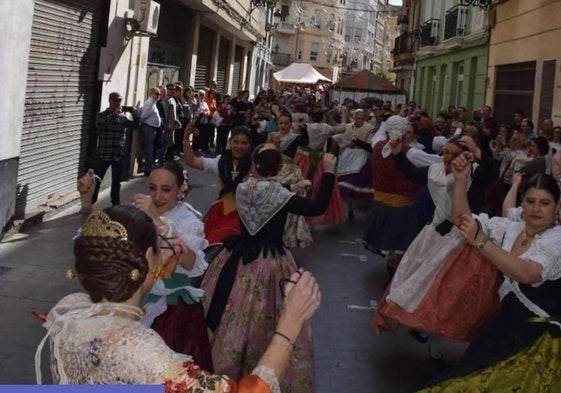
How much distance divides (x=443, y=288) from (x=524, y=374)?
165cm

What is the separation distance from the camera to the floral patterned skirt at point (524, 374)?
162 inches

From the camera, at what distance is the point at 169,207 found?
4.77 metres

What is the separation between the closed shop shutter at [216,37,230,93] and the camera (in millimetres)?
30016

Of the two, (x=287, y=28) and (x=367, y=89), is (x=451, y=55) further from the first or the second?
(x=287, y=28)

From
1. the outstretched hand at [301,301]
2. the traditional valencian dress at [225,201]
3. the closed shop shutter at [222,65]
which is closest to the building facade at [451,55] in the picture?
the closed shop shutter at [222,65]

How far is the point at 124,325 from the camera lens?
245cm

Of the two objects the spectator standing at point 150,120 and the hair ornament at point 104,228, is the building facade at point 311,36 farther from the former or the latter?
the hair ornament at point 104,228

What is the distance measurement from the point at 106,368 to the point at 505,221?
10.2 ft

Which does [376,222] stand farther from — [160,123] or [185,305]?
[160,123]

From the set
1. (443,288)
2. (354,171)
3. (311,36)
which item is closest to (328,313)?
(443,288)

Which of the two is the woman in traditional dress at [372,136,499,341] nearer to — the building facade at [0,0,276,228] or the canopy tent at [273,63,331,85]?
the building facade at [0,0,276,228]

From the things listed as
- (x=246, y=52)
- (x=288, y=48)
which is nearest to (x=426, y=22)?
(x=246, y=52)

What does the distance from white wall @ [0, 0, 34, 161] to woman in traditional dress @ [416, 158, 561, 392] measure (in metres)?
5.87

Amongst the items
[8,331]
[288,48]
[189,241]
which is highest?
[288,48]
